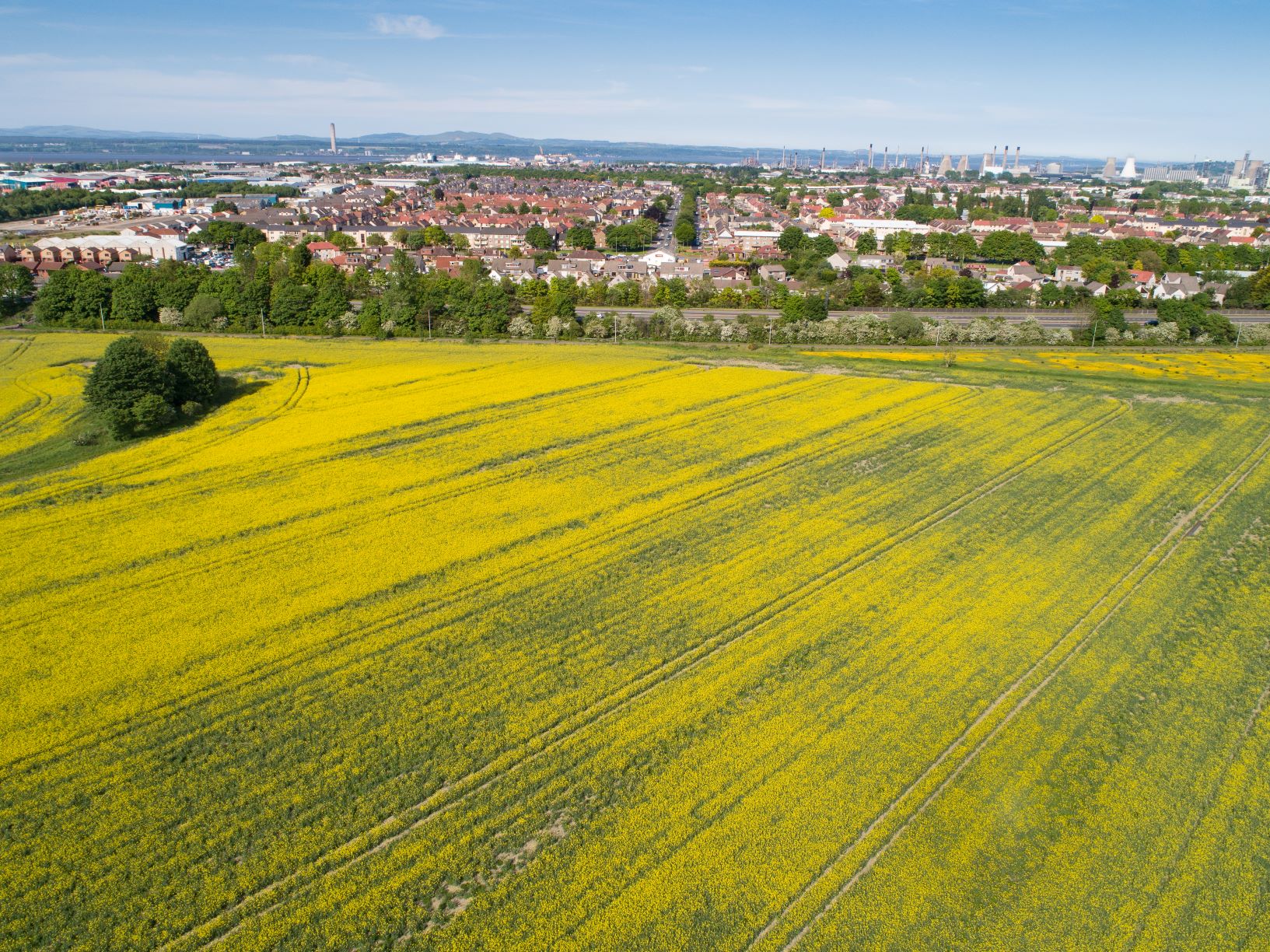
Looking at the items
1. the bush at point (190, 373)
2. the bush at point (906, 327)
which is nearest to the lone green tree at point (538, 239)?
the bush at point (906, 327)

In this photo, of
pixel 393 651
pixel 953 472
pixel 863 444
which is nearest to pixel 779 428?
pixel 863 444

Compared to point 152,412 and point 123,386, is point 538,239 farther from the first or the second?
point 152,412

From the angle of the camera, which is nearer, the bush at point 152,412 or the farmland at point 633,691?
the farmland at point 633,691

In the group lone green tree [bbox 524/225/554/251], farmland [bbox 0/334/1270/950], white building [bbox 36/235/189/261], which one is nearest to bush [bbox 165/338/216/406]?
farmland [bbox 0/334/1270/950]

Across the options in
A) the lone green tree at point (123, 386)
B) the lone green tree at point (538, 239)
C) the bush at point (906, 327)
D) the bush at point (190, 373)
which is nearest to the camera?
the lone green tree at point (123, 386)

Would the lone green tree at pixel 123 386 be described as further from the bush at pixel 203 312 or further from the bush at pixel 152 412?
the bush at pixel 203 312

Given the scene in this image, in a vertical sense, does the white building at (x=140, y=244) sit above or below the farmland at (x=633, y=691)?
above

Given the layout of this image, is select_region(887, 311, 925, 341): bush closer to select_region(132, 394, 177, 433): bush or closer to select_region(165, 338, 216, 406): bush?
select_region(165, 338, 216, 406): bush

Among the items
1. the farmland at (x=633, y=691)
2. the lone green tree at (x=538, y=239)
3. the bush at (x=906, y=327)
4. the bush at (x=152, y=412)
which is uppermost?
the lone green tree at (x=538, y=239)
